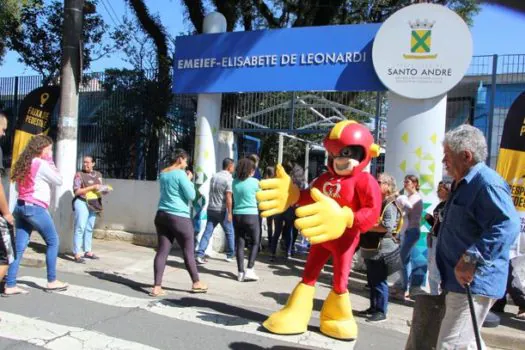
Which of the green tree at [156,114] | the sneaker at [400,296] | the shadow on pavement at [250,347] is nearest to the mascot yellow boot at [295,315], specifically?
the shadow on pavement at [250,347]

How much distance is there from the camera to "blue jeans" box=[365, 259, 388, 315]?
5.09 meters

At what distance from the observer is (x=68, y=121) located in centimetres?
766

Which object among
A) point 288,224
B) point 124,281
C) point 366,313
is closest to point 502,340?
point 366,313

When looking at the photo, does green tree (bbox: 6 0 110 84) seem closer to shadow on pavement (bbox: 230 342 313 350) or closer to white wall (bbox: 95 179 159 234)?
white wall (bbox: 95 179 159 234)

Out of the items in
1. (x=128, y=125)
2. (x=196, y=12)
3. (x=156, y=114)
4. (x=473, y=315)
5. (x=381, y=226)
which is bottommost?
(x=473, y=315)

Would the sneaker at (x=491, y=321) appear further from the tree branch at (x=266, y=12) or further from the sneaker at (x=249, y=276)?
the tree branch at (x=266, y=12)

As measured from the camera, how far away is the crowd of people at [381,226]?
107 inches

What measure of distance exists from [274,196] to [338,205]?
0.57 m

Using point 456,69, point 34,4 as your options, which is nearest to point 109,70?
point 34,4

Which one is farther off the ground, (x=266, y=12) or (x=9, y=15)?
(x=266, y=12)

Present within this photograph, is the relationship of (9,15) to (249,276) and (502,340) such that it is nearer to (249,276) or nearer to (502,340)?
(249,276)

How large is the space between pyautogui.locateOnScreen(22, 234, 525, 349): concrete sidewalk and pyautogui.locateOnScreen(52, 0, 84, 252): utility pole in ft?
2.07

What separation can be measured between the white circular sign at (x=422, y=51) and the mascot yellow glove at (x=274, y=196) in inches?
122

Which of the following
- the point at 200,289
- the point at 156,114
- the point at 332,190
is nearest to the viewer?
the point at 332,190
